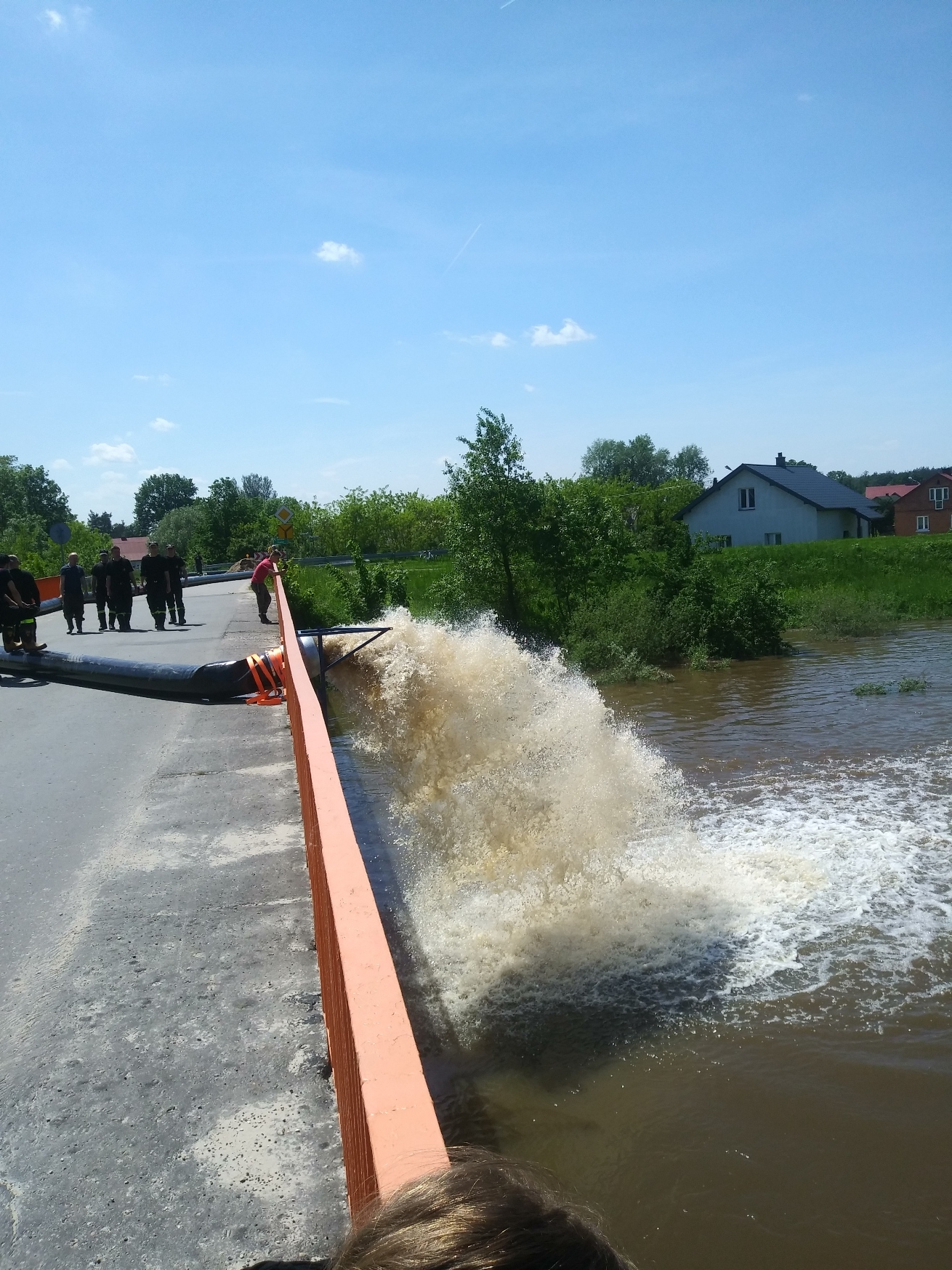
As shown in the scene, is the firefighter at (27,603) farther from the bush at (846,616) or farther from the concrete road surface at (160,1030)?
the bush at (846,616)

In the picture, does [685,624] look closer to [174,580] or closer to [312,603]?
[312,603]

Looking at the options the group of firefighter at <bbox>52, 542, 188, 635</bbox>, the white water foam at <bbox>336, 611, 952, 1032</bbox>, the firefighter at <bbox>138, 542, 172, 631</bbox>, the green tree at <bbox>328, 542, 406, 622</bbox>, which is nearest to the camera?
the white water foam at <bbox>336, 611, 952, 1032</bbox>

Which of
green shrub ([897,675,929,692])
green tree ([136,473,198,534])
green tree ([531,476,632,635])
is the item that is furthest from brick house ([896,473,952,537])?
green tree ([136,473,198,534])

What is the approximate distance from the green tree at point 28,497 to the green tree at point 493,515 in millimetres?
95405

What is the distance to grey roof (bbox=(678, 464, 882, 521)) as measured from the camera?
6400 cm

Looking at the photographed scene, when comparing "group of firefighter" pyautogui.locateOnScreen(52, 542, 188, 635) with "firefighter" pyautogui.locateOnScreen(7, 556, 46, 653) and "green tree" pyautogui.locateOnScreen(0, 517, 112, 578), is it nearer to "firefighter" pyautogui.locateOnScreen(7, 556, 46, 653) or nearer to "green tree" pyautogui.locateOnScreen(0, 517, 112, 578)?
"firefighter" pyautogui.locateOnScreen(7, 556, 46, 653)

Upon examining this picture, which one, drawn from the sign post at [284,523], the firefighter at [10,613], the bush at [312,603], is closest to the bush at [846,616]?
the bush at [312,603]

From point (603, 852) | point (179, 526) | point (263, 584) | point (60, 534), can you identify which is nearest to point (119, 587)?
point (263, 584)

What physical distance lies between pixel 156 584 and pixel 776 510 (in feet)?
166

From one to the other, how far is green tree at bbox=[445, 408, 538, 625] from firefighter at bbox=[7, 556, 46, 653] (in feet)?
48.3

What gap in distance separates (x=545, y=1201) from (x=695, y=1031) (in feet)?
17.1

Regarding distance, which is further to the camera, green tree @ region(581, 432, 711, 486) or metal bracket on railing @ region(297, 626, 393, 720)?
green tree @ region(581, 432, 711, 486)

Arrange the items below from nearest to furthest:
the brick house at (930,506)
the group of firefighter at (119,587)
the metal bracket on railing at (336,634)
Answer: the metal bracket on railing at (336,634)
the group of firefighter at (119,587)
the brick house at (930,506)

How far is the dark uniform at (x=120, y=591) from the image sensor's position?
866 inches
